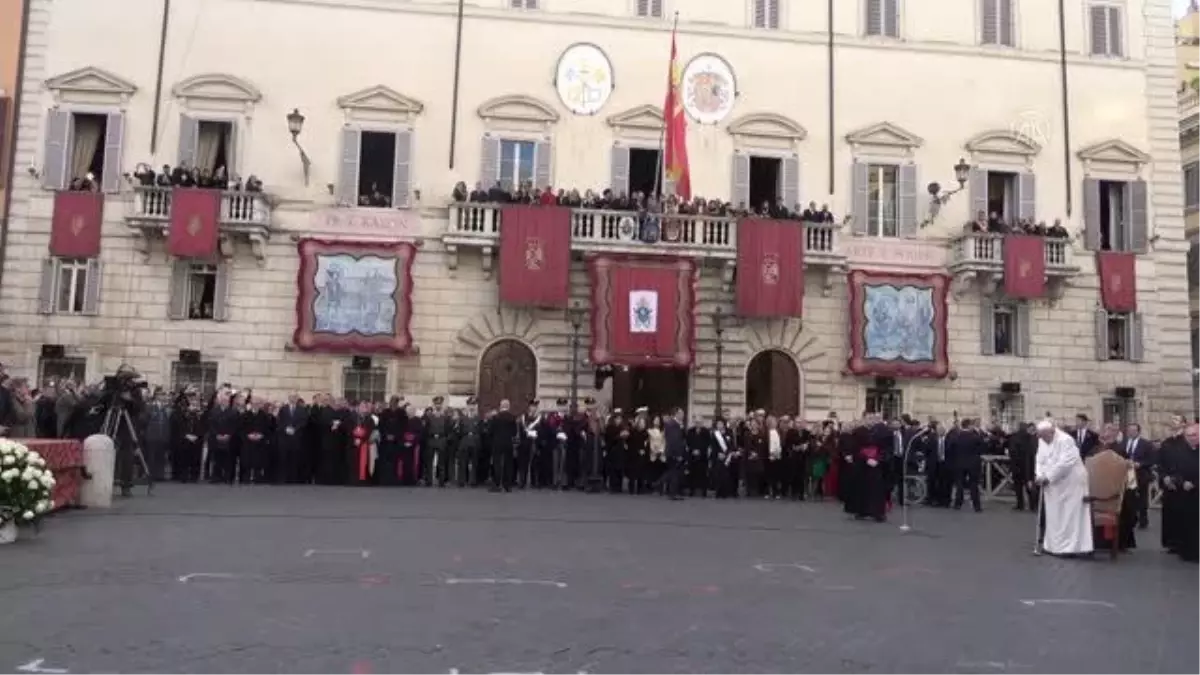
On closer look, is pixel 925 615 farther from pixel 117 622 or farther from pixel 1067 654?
pixel 117 622

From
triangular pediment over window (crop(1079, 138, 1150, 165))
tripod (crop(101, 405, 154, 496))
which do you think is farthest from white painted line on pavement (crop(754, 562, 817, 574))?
triangular pediment over window (crop(1079, 138, 1150, 165))

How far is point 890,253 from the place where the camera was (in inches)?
1133

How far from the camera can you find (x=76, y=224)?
26.2 metres

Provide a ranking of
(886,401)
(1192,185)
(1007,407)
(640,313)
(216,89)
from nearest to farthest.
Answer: (640,313), (216,89), (886,401), (1007,407), (1192,185)

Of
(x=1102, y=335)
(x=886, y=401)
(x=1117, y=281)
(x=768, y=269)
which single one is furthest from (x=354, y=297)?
(x=1117, y=281)

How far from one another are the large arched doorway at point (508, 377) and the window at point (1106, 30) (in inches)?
731

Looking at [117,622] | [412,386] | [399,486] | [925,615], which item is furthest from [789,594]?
[412,386]

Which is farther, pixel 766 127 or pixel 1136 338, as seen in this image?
pixel 1136 338

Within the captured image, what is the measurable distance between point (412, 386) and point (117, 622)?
19440 millimetres

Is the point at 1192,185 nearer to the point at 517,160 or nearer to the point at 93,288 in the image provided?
the point at 517,160

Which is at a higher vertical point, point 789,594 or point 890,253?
point 890,253

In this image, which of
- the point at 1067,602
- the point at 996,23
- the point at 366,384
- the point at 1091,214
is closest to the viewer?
the point at 1067,602

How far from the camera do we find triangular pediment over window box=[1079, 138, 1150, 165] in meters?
30.0

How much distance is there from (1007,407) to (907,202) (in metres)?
6.09
